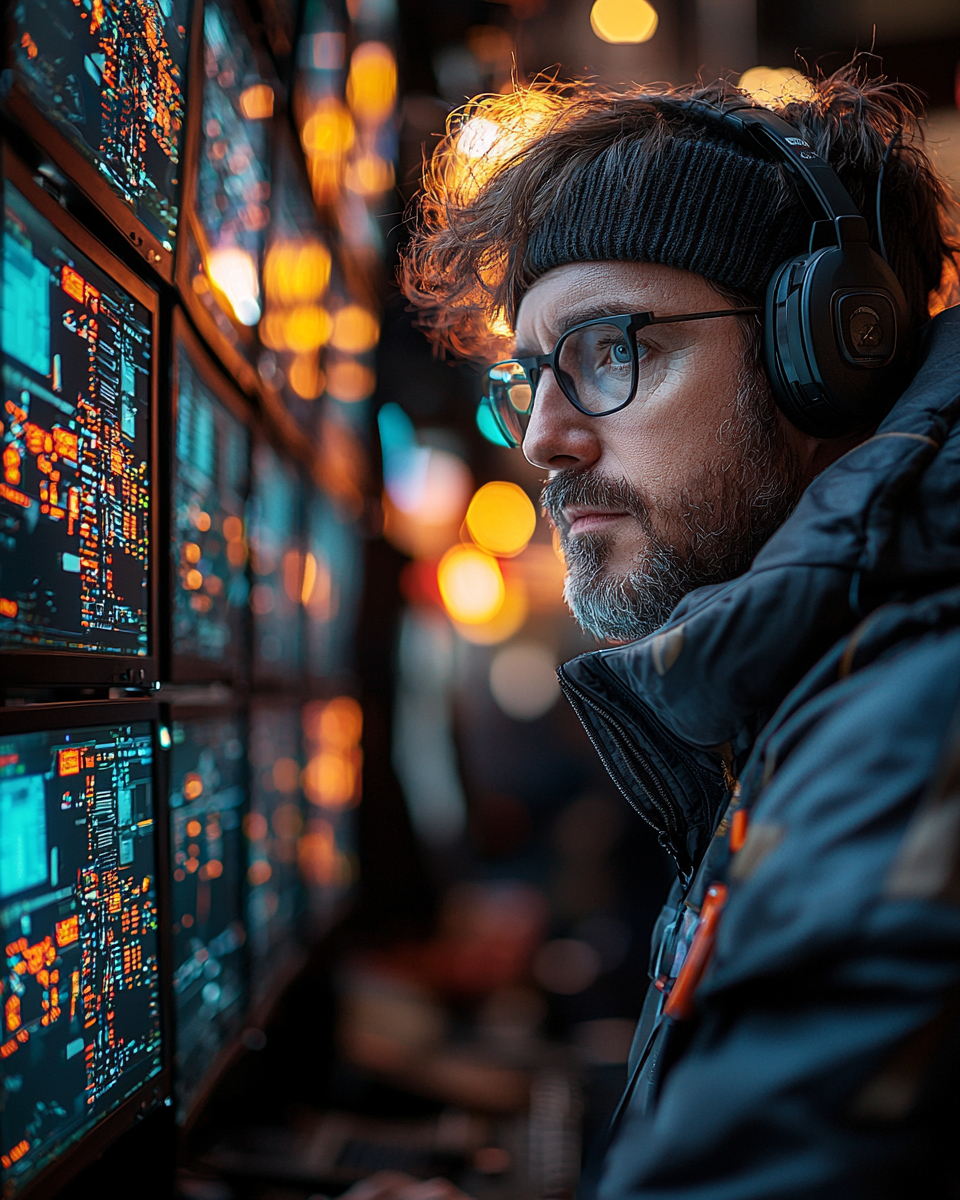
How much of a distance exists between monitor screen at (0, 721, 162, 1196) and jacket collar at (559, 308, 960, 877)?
0.55m

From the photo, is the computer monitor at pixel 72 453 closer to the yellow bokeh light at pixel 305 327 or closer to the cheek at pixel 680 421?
the cheek at pixel 680 421

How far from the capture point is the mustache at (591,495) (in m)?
1.06

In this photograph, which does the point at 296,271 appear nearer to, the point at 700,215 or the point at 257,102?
the point at 257,102

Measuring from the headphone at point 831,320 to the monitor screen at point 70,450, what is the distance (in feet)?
2.59

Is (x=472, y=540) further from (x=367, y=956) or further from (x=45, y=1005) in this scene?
(x=45, y=1005)

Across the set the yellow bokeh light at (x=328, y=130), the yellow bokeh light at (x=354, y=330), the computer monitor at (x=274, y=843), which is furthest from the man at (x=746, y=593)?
the yellow bokeh light at (x=354, y=330)

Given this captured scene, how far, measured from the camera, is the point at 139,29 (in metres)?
0.94

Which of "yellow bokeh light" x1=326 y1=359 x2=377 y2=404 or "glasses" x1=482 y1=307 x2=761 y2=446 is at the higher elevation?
"yellow bokeh light" x1=326 y1=359 x2=377 y2=404

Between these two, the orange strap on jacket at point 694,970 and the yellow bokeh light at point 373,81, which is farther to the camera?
the yellow bokeh light at point 373,81

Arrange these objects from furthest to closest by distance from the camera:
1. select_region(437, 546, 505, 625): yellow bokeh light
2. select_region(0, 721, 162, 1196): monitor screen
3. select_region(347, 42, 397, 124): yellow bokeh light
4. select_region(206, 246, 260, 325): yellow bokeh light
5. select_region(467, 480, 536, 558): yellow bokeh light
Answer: select_region(467, 480, 536, 558): yellow bokeh light < select_region(437, 546, 505, 625): yellow bokeh light < select_region(347, 42, 397, 124): yellow bokeh light < select_region(206, 246, 260, 325): yellow bokeh light < select_region(0, 721, 162, 1196): monitor screen

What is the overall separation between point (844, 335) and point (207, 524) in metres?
1.00

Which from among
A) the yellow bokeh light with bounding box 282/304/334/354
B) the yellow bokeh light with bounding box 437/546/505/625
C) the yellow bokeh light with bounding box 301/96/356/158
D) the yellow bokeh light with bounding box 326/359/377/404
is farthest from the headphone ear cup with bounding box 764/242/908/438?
the yellow bokeh light with bounding box 437/546/505/625

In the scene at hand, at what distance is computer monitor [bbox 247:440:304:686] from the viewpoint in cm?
171

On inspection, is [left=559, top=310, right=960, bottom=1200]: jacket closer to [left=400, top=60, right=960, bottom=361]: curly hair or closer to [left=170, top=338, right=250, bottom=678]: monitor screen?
[left=400, top=60, right=960, bottom=361]: curly hair
